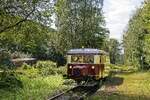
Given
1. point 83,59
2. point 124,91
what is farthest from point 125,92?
point 83,59

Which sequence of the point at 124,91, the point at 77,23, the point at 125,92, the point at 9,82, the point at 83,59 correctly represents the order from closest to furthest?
the point at 125,92
the point at 124,91
the point at 9,82
the point at 83,59
the point at 77,23

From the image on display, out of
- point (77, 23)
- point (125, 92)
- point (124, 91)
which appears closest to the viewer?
point (125, 92)

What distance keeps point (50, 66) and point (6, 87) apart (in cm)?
2006

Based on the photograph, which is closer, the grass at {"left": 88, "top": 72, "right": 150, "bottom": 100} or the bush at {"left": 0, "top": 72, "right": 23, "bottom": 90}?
the grass at {"left": 88, "top": 72, "right": 150, "bottom": 100}

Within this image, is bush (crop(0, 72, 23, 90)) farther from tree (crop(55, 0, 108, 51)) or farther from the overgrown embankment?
tree (crop(55, 0, 108, 51))

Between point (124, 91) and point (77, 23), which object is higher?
point (77, 23)

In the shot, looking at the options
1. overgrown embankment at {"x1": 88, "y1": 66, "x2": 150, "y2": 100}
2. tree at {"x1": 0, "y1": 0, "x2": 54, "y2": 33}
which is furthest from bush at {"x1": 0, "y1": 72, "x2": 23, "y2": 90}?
overgrown embankment at {"x1": 88, "y1": 66, "x2": 150, "y2": 100}

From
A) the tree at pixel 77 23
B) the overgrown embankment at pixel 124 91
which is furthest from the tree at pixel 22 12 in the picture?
the tree at pixel 77 23

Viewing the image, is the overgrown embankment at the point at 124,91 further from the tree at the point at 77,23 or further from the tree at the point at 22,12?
the tree at the point at 77,23

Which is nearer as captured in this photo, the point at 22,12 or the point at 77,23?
the point at 22,12

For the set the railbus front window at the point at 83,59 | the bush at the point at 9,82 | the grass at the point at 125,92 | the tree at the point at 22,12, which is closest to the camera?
the grass at the point at 125,92

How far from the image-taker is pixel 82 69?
105 ft

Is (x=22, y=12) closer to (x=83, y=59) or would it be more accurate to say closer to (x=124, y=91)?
(x=83, y=59)

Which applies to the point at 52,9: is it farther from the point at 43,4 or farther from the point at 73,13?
the point at 73,13
